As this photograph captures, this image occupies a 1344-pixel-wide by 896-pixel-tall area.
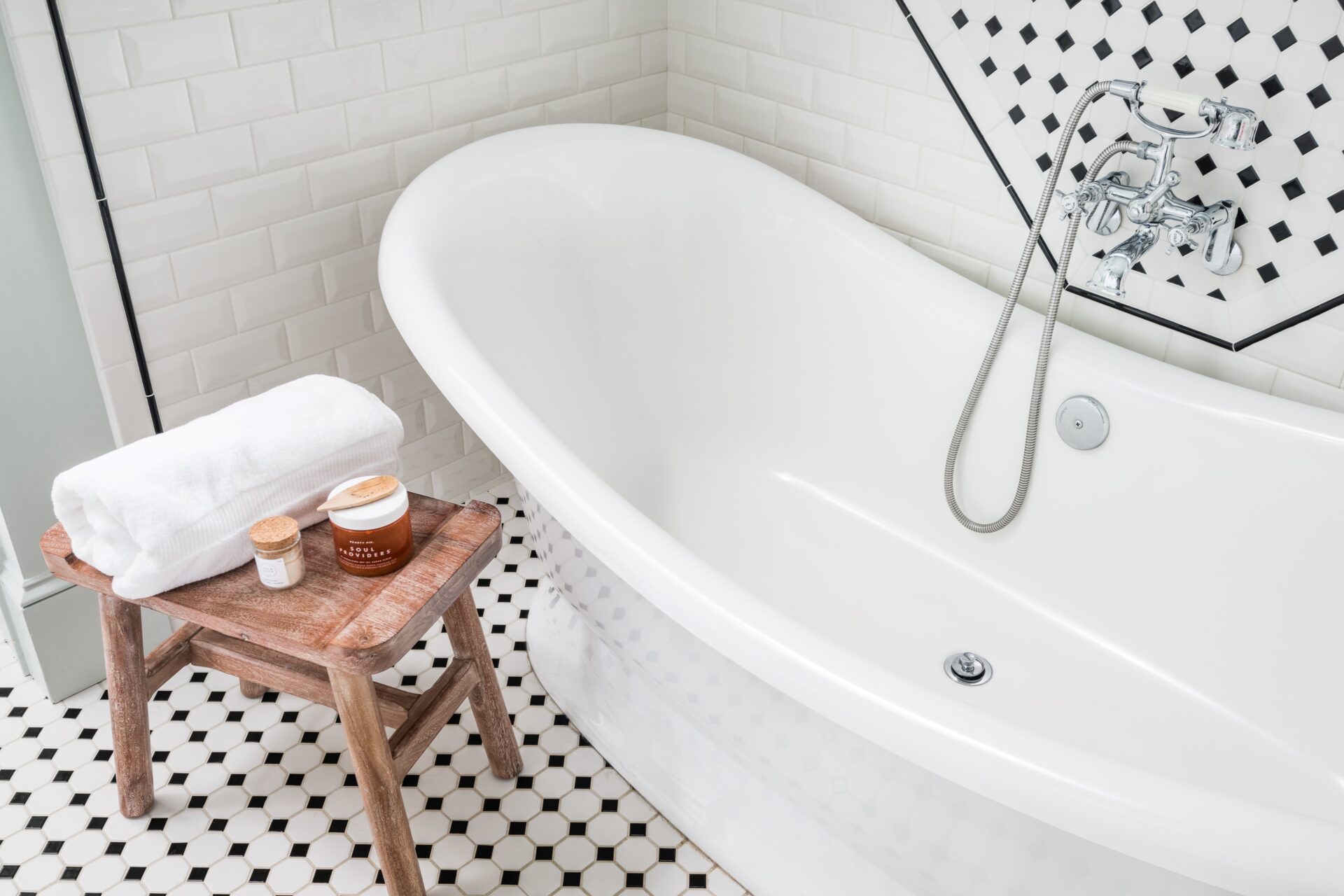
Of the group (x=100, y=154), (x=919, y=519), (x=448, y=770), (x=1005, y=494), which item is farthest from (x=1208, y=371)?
(x=100, y=154)

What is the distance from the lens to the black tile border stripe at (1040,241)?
65.0 inches

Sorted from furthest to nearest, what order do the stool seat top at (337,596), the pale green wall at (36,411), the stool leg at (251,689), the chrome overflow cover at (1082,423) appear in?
the stool leg at (251,689), the chrome overflow cover at (1082,423), the pale green wall at (36,411), the stool seat top at (337,596)

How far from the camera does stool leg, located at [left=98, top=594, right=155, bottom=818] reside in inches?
59.2

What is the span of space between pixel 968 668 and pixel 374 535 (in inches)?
37.9

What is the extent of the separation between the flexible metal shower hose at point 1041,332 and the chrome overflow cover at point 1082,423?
1.6 inches

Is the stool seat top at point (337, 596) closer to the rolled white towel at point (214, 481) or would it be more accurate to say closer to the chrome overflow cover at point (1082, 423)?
the rolled white towel at point (214, 481)

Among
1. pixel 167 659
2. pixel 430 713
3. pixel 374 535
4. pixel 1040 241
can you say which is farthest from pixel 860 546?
pixel 167 659

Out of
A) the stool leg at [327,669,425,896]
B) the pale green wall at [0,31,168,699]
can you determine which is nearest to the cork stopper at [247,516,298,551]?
the stool leg at [327,669,425,896]

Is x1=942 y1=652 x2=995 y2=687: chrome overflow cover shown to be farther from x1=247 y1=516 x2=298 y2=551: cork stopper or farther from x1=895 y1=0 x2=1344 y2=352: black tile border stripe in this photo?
x1=247 y1=516 x2=298 y2=551: cork stopper

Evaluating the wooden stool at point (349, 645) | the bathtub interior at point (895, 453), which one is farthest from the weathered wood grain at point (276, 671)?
the bathtub interior at point (895, 453)

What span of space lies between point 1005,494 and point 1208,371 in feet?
1.21

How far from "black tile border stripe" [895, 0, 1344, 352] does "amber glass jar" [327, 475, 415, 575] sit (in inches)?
40.4

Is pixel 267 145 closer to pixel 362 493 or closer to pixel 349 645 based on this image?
pixel 362 493

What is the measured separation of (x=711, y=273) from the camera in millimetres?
2098
